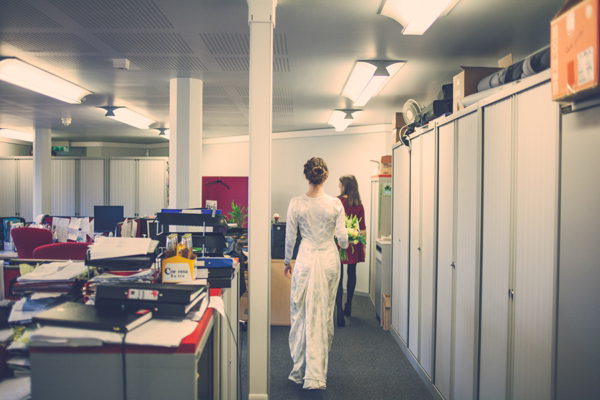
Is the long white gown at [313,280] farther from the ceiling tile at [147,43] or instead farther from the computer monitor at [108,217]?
the computer monitor at [108,217]

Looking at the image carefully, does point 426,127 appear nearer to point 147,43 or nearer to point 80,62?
point 147,43

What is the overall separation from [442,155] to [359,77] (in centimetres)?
135

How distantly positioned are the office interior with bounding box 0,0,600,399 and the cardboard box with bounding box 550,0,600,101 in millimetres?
128

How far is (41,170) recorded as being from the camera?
664 cm

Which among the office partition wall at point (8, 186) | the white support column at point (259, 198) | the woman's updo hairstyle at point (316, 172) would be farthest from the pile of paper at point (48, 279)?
the office partition wall at point (8, 186)

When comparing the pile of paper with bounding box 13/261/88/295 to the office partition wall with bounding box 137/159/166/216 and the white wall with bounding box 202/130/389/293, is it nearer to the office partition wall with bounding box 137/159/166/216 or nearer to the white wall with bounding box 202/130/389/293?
the white wall with bounding box 202/130/389/293

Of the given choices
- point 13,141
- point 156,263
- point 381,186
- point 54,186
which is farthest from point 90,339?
point 13,141

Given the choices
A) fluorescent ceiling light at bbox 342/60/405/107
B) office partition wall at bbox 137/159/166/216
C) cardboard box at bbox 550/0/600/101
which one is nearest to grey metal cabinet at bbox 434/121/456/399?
fluorescent ceiling light at bbox 342/60/405/107

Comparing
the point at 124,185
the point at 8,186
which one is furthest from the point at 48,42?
the point at 8,186

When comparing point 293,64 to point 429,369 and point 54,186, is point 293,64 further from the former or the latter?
point 54,186

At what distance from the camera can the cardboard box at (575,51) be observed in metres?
1.08

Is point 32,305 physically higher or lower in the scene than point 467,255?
lower

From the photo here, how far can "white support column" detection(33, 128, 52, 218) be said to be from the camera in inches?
262

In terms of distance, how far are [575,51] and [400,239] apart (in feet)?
8.59
